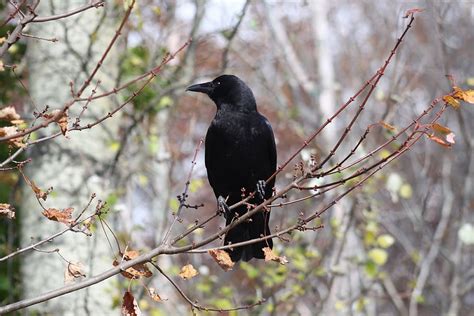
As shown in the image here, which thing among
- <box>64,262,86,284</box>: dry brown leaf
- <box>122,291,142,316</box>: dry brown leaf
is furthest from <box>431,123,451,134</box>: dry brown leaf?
<box>64,262,86,284</box>: dry brown leaf

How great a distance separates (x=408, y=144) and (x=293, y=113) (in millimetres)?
6269

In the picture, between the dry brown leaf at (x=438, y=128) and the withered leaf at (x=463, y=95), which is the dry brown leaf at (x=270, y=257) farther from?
the withered leaf at (x=463, y=95)

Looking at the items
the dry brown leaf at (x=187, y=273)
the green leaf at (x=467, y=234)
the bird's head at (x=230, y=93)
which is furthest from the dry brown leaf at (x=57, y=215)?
the green leaf at (x=467, y=234)

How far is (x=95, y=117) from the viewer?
5355 millimetres

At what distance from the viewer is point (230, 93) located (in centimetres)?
464

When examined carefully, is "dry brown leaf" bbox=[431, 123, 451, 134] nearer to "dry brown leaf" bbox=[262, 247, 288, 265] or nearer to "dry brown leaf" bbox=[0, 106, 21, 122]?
"dry brown leaf" bbox=[262, 247, 288, 265]

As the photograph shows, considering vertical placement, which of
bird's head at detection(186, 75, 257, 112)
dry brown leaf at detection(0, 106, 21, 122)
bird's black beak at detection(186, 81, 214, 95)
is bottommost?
dry brown leaf at detection(0, 106, 21, 122)

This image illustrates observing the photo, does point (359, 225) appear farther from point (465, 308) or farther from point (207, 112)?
point (207, 112)

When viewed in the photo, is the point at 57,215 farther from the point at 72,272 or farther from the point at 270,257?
the point at 270,257

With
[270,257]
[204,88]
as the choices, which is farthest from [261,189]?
[270,257]

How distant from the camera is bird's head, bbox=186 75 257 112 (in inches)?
179

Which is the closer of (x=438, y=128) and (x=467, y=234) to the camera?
(x=438, y=128)

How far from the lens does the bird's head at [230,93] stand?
4543 mm

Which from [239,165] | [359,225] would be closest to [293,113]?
[359,225]
